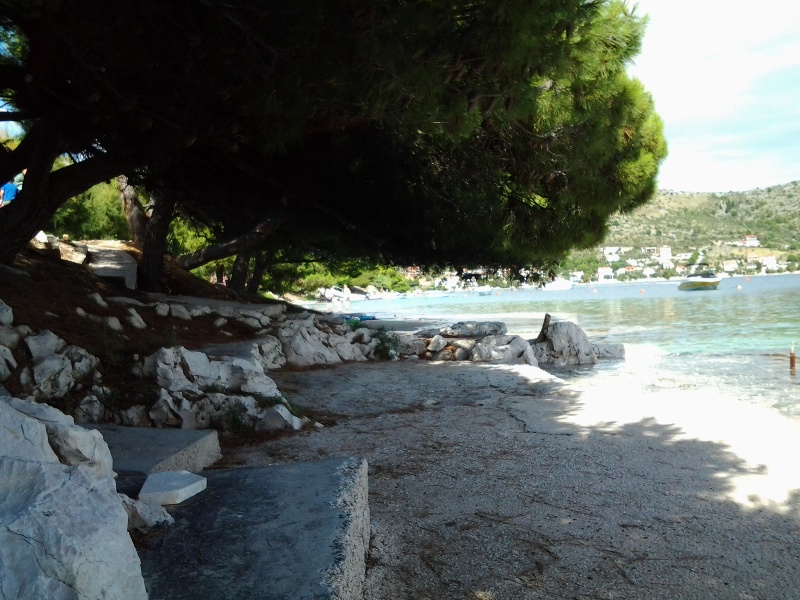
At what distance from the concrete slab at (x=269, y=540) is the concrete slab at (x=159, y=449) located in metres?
0.53

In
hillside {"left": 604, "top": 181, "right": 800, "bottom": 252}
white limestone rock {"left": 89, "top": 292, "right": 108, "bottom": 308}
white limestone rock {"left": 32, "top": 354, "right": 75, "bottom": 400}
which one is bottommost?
white limestone rock {"left": 32, "top": 354, "right": 75, "bottom": 400}

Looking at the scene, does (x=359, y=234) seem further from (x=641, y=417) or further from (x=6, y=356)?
(x=6, y=356)

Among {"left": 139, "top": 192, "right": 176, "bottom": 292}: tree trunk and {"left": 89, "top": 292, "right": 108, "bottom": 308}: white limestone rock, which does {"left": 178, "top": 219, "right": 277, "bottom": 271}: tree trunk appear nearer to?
{"left": 139, "top": 192, "right": 176, "bottom": 292}: tree trunk

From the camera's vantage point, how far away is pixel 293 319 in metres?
10.4

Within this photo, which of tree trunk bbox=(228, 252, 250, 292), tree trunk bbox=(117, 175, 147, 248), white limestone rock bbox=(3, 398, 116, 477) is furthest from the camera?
tree trunk bbox=(228, 252, 250, 292)

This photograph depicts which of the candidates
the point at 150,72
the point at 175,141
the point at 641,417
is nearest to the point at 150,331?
the point at 175,141

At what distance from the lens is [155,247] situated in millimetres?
11141

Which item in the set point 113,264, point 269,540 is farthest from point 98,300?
point 269,540

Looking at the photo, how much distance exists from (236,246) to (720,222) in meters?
95.2

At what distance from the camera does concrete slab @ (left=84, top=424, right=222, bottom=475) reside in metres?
3.30

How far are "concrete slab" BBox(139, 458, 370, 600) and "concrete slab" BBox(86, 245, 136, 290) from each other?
804 cm

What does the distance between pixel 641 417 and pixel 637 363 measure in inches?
389

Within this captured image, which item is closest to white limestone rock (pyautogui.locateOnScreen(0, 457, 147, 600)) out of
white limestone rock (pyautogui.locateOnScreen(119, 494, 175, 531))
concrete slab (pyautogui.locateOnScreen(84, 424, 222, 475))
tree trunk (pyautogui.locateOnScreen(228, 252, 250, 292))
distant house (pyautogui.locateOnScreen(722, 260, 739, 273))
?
white limestone rock (pyautogui.locateOnScreen(119, 494, 175, 531))

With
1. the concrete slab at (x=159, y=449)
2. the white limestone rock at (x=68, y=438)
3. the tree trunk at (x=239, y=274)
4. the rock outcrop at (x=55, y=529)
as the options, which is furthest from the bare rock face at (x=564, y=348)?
the rock outcrop at (x=55, y=529)
